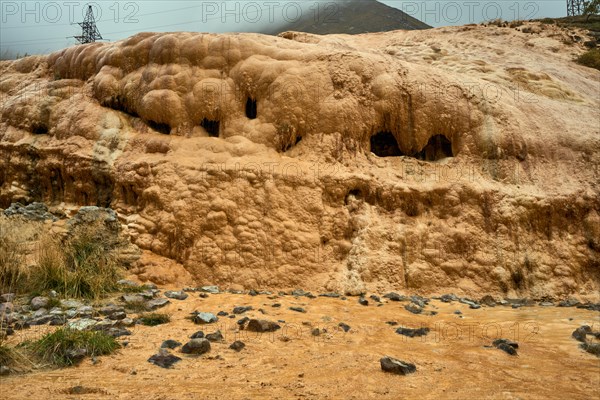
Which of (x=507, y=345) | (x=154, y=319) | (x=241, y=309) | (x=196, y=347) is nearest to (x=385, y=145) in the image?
(x=241, y=309)

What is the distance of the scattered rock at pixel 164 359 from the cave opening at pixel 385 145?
6011 mm

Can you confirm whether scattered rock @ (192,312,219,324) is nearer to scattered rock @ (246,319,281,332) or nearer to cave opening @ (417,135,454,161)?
scattered rock @ (246,319,281,332)

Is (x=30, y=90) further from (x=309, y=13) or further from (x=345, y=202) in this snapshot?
(x=309, y=13)

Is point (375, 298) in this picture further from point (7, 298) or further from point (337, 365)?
point (7, 298)

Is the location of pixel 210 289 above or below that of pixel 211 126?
below

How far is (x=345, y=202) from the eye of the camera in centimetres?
747

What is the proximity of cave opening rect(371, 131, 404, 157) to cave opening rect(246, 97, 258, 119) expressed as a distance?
7.64 ft

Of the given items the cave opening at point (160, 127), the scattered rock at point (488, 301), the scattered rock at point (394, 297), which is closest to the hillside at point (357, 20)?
the cave opening at point (160, 127)

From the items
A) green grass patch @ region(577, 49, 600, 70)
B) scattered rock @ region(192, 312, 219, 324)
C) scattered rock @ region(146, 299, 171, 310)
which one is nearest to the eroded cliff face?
scattered rock @ region(146, 299, 171, 310)

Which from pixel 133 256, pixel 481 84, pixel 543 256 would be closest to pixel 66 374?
pixel 133 256

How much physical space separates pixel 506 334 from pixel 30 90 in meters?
9.95

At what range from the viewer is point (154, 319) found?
4.44m

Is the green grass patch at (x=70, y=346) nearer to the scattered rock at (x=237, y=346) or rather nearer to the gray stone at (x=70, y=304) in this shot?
the scattered rock at (x=237, y=346)

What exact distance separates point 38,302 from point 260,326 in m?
2.41
